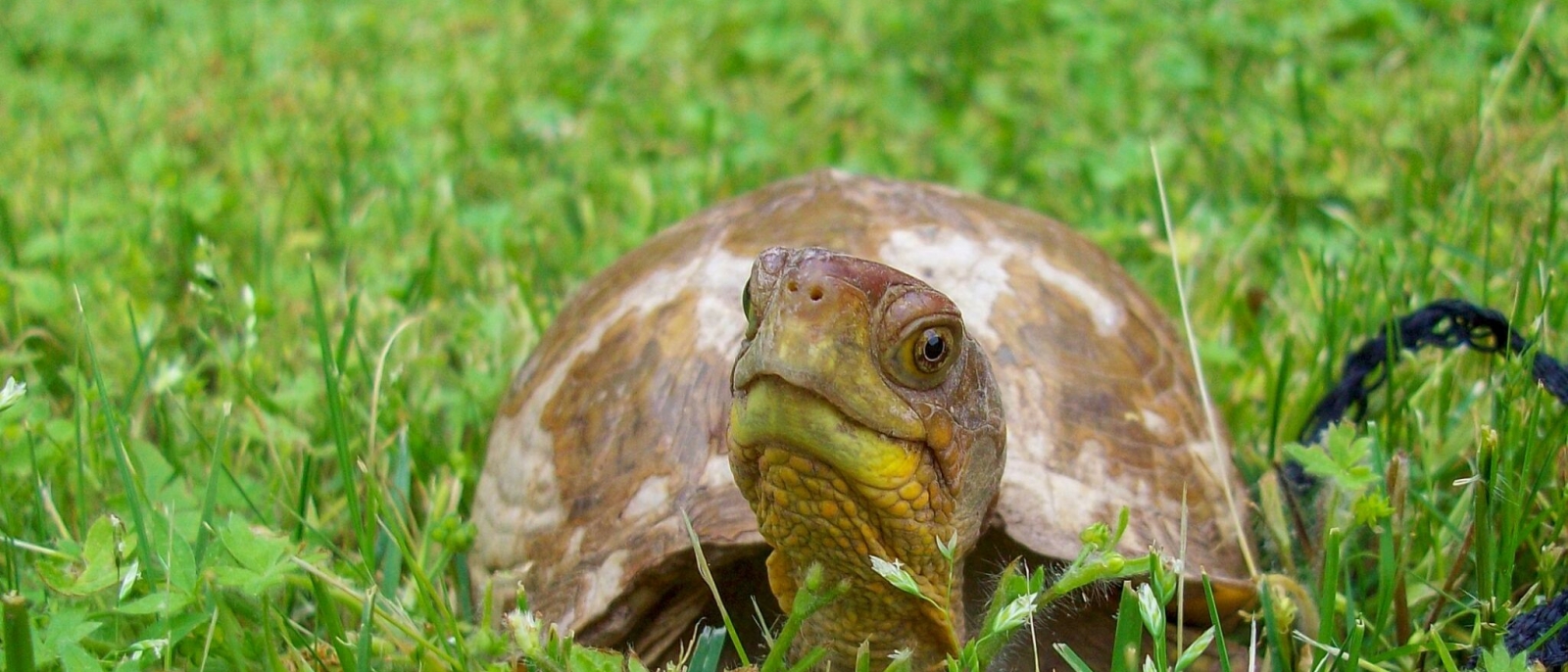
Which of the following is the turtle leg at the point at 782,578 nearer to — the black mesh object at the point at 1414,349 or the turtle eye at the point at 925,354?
the turtle eye at the point at 925,354

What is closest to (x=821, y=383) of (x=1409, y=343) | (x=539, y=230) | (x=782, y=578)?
(x=782, y=578)

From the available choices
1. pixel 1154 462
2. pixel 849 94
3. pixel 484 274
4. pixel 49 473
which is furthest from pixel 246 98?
pixel 1154 462

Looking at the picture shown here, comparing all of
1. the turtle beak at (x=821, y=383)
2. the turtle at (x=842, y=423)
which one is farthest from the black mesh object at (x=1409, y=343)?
the turtle beak at (x=821, y=383)

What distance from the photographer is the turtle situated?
1.34 metres

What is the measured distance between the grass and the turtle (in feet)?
0.57

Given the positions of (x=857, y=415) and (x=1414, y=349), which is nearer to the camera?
(x=857, y=415)

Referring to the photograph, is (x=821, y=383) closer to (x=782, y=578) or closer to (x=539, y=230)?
(x=782, y=578)

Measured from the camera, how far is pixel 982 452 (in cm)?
148

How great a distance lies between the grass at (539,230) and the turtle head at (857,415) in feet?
1.21

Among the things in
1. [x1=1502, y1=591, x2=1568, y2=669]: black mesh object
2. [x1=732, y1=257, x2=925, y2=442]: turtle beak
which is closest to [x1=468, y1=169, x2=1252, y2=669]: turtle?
[x1=732, y1=257, x2=925, y2=442]: turtle beak

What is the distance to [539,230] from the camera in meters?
Result: 3.46

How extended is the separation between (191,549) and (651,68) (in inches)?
120

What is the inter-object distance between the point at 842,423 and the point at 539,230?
2.27 meters

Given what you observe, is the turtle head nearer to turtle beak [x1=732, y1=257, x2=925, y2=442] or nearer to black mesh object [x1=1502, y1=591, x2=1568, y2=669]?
turtle beak [x1=732, y1=257, x2=925, y2=442]
